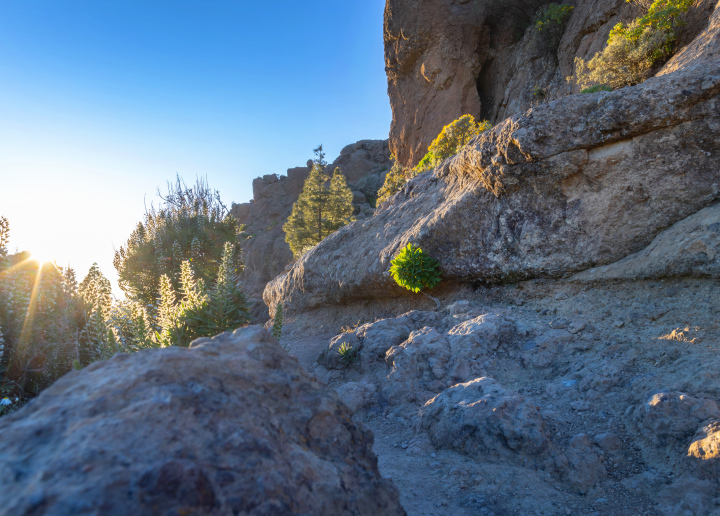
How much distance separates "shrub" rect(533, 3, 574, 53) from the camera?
19.2 m

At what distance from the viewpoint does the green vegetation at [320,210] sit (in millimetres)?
22344

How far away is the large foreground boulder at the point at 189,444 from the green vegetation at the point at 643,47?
10.9 meters

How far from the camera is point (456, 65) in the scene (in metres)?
24.2

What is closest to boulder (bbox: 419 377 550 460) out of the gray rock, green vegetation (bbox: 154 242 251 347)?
the gray rock

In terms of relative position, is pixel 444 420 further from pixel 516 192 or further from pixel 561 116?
pixel 561 116

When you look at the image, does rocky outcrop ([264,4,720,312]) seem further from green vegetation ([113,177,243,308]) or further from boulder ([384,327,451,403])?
green vegetation ([113,177,243,308])

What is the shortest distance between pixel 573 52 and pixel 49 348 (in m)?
20.3

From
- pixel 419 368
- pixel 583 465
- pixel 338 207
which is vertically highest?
pixel 338 207

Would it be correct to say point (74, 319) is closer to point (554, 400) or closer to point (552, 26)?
point (554, 400)

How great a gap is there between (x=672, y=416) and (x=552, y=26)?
21566mm

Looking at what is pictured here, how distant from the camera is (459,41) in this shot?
2394 cm

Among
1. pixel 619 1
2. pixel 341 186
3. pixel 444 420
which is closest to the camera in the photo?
pixel 444 420

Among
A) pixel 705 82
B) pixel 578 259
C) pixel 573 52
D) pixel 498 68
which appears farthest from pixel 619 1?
pixel 578 259

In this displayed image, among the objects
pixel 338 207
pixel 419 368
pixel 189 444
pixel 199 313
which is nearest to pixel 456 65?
pixel 338 207
